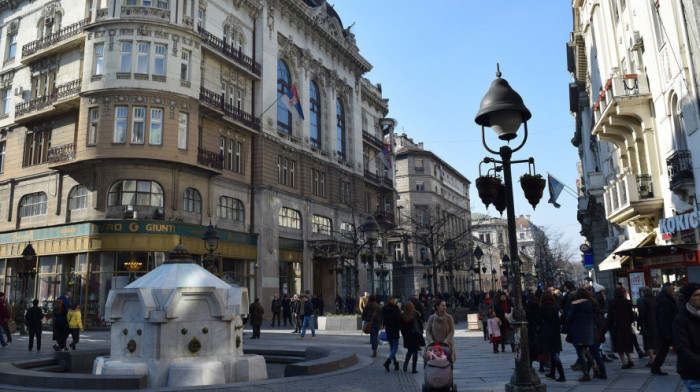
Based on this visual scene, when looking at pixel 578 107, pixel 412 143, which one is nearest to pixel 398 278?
pixel 412 143

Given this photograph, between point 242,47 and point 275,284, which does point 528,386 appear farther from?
point 242,47

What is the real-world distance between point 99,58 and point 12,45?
1234 cm

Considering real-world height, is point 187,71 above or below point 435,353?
above

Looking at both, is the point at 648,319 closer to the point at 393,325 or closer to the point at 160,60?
the point at 393,325

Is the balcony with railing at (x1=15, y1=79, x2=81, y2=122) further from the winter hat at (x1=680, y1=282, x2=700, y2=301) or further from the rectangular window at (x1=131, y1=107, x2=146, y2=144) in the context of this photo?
the winter hat at (x1=680, y1=282, x2=700, y2=301)

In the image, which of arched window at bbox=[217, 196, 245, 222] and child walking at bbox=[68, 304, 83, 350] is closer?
child walking at bbox=[68, 304, 83, 350]

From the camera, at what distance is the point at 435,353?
26.4 feet

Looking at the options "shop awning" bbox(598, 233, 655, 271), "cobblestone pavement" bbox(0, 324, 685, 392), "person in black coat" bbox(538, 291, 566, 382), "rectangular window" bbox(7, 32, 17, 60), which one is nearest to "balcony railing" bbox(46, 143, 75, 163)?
"rectangular window" bbox(7, 32, 17, 60)

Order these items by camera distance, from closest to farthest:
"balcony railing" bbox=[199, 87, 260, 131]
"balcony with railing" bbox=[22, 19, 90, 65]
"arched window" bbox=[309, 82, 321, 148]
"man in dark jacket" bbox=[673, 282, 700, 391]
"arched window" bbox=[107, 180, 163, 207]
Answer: "man in dark jacket" bbox=[673, 282, 700, 391] < "arched window" bbox=[107, 180, 163, 207] < "balcony with railing" bbox=[22, 19, 90, 65] < "balcony railing" bbox=[199, 87, 260, 131] < "arched window" bbox=[309, 82, 321, 148]

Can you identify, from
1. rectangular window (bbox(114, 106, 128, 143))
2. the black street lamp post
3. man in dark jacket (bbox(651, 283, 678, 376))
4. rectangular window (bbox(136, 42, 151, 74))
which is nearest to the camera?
the black street lamp post

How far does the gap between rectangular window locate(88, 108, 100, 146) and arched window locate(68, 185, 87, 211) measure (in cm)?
268

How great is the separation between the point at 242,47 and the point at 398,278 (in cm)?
4662

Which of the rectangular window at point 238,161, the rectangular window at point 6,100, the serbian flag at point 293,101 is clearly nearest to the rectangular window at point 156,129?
the rectangular window at point 238,161

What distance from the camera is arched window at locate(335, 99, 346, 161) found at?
47.5 metres
